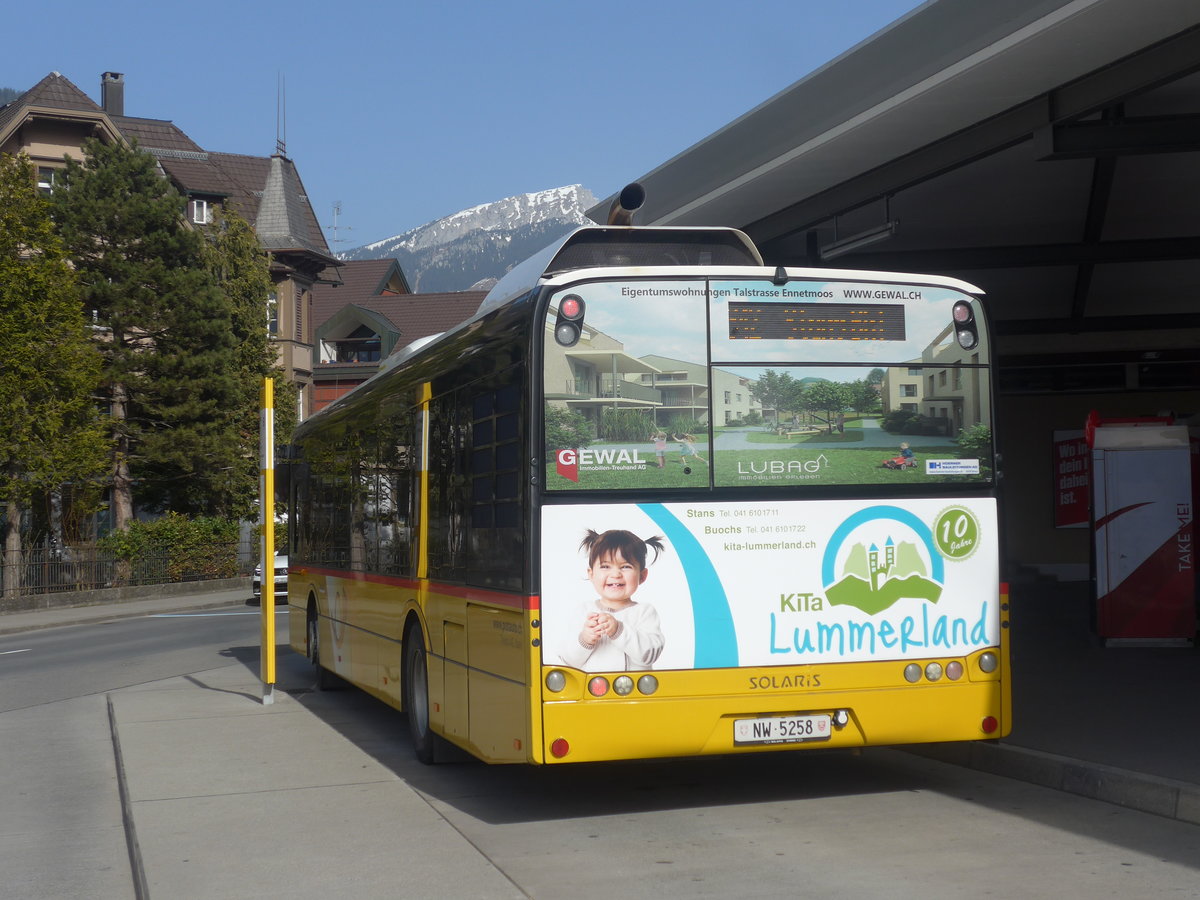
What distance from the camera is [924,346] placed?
8.27 m

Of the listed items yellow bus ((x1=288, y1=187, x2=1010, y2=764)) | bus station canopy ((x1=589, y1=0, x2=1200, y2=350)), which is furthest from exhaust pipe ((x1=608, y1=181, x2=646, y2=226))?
bus station canopy ((x1=589, y1=0, x2=1200, y2=350))

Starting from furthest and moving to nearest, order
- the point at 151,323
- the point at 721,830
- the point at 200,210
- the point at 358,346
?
the point at 358,346, the point at 200,210, the point at 151,323, the point at 721,830

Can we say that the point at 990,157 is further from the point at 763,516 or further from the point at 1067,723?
the point at 763,516

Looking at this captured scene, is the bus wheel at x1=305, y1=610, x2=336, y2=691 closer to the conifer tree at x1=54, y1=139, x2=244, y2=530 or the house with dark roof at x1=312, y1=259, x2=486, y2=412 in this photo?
the conifer tree at x1=54, y1=139, x2=244, y2=530

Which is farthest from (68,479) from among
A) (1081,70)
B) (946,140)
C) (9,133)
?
(1081,70)

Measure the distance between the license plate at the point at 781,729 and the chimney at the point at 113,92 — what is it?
194ft

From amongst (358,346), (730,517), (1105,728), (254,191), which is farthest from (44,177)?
(730,517)

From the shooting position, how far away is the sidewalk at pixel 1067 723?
839 cm

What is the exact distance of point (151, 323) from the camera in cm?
3938

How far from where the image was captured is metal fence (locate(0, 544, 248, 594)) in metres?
33.8

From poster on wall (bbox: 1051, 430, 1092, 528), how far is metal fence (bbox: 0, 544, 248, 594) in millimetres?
22239

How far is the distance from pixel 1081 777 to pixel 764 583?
2270 mm

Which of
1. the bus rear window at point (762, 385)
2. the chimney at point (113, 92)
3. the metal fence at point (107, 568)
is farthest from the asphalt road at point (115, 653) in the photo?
the chimney at point (113, 92)

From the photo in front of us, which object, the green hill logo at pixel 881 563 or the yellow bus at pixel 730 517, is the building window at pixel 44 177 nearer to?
the yellow bus at pixel 730 517
